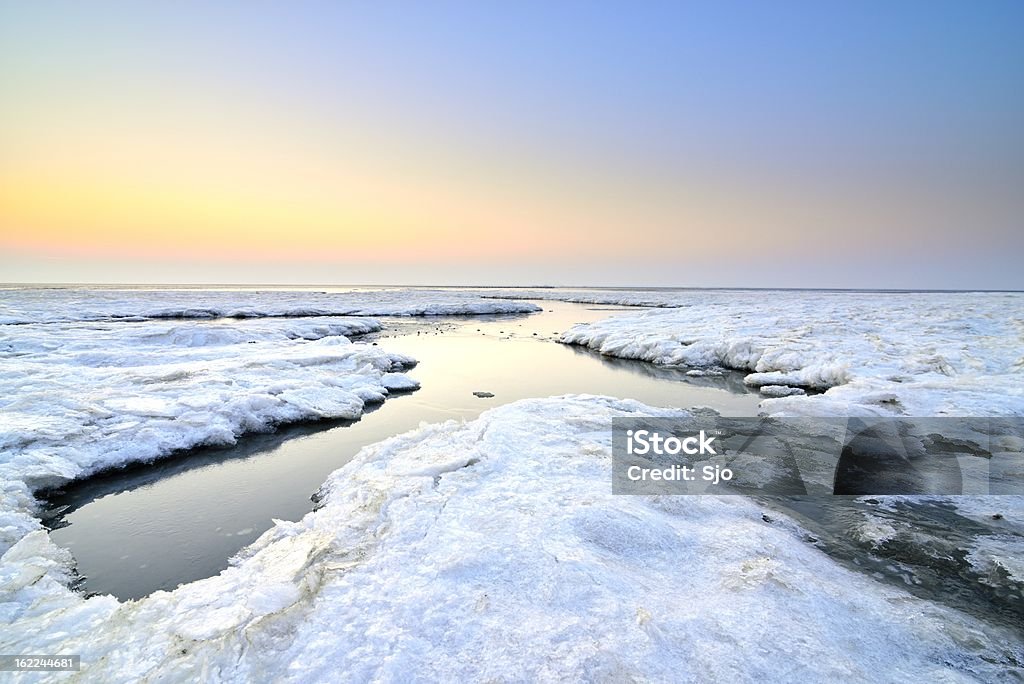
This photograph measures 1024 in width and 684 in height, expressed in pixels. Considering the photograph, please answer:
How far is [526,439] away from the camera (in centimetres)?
702

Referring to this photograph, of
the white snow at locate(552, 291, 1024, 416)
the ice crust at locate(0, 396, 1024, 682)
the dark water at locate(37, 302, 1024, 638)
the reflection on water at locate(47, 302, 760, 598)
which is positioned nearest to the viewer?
the ice crust at locate(0, 396, 1024, 682)

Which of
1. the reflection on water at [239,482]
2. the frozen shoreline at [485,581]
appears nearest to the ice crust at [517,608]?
the frozen shoreline at [485,581]

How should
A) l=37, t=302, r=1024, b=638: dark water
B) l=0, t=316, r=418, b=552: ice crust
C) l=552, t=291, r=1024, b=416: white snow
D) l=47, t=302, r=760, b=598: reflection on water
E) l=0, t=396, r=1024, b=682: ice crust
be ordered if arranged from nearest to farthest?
l=0, t=396, r=1024, b=682: ice crust < l=37, t=302, r=1024, b=638: dark water < l=47, t=302, r=760, b=598: reflection on water < l=0, t=316, r=418, b=552: ice crust < l=552, t=291, r=1024, b=416: white snow

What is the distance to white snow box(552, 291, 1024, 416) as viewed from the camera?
8438 mm

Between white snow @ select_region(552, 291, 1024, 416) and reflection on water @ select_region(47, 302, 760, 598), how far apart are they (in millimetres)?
1765

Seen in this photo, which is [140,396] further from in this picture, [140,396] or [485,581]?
[485,581]

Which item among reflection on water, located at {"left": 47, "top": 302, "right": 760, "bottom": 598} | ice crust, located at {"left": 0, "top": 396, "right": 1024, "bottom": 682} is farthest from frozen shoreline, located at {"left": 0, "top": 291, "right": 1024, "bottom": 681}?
reflection on water, located at {"left": 47, "top": 302, "right": 760, "bottom": 598}

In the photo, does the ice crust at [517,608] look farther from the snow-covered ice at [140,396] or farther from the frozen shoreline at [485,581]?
the snow-covered ice at [140,396]

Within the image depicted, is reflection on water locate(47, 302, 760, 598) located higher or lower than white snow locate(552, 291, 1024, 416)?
lower

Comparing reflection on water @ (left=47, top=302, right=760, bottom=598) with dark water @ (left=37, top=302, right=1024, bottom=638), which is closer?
dark water @ (left=37, top=302, right=1024, bottom=638)

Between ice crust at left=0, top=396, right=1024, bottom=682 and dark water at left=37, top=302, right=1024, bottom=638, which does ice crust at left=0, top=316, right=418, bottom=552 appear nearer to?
dark water at left=37, top=302, right=1024, bottom=638

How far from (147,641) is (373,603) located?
4.86ft

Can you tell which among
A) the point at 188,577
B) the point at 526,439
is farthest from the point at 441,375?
the point at 188,577

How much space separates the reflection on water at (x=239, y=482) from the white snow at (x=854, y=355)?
1.77 metres
